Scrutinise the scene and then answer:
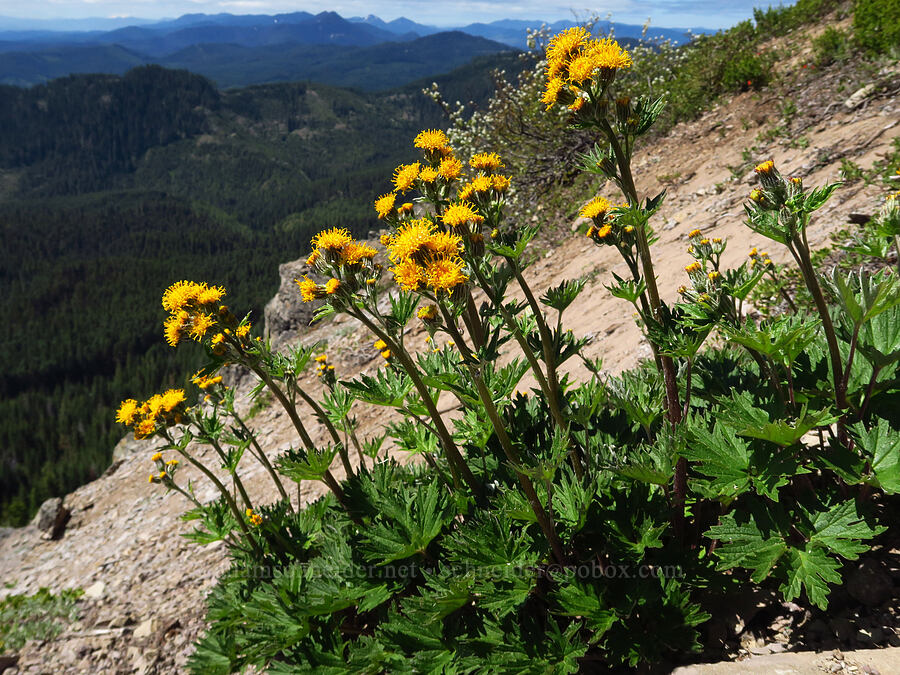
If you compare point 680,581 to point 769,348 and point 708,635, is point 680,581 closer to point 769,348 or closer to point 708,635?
point 708,635

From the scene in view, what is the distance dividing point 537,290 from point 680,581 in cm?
794

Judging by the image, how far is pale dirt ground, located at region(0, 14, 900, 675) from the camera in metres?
6.10

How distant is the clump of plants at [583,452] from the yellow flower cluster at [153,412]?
1.13 metres

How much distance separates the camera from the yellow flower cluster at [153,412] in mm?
4656

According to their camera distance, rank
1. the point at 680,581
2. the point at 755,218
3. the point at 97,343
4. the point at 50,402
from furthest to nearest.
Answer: the point at 97,343 → the point at 50,402 → the point at 680,581 → the point at 755,218

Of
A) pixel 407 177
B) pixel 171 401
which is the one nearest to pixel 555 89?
pixel 407 177

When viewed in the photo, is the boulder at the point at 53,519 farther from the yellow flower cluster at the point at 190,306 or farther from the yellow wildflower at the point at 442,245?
the yellow wildflower at the point at 442,245

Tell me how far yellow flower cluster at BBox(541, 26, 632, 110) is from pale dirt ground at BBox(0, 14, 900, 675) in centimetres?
329

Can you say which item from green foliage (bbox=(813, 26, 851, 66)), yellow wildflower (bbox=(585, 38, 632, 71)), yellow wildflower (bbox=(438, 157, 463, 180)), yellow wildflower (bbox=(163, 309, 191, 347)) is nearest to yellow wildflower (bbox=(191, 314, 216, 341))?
yellow wildflower (bbox=(163, 309, 191, 347))

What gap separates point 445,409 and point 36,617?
23.9 feet

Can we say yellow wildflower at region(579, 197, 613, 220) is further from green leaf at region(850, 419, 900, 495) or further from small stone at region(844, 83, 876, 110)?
small stone at region(844, 83, 876, 110)

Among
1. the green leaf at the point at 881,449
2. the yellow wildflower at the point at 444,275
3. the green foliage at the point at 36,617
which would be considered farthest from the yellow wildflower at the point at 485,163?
the green foliage at the point at 36,617

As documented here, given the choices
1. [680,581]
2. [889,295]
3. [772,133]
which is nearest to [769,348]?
[889,295]

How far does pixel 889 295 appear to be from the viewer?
243cm
